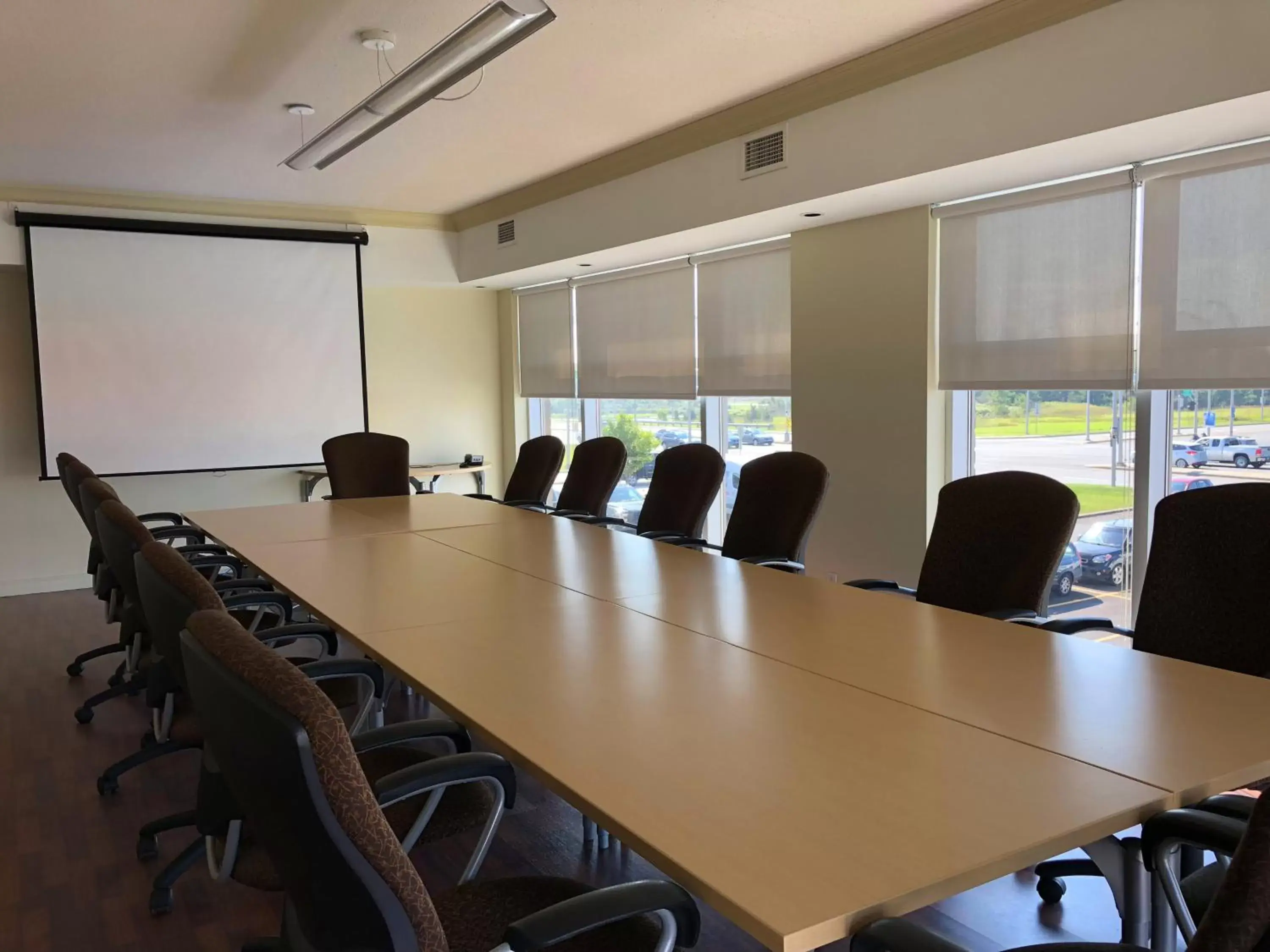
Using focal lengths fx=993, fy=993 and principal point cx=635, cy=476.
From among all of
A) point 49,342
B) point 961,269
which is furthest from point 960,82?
point 49,342

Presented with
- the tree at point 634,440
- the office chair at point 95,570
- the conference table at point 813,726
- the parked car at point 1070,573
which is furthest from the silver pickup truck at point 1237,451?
the office chair at point 95,570

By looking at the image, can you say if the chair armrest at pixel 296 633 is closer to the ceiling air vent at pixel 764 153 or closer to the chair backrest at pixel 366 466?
the chair backrest at pixel 366 466

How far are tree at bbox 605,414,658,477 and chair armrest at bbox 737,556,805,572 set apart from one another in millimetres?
3839

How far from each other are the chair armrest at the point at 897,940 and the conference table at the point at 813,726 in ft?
0.06

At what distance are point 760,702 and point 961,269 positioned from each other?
3.48 m

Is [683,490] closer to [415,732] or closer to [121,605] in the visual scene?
[121,605]

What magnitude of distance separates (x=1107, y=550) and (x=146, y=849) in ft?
12.9

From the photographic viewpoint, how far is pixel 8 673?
4.93 metres

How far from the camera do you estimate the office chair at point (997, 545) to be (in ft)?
8.97

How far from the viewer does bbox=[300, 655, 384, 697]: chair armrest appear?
7.77ft

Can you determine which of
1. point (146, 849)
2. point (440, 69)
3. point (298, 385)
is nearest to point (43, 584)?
point (298, 385)

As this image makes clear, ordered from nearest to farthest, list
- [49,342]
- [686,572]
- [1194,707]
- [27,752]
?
[1194,707] < [686,572] < [27,752] < [49,342]

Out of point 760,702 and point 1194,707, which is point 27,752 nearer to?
point 760,702

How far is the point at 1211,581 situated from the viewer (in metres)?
2.35
